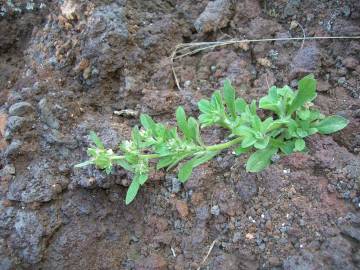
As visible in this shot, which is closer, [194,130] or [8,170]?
[194,130]

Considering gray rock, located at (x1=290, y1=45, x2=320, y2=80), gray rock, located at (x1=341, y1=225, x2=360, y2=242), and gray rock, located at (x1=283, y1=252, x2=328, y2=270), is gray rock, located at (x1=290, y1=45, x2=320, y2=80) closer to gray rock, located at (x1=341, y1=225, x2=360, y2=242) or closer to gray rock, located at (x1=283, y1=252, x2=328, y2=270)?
gray rock, located at (x1=341, y1=225, x2=360, y2=242)

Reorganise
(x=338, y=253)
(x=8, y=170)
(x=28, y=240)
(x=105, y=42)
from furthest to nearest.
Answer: (x=105, y=42) → (x=8, y=170) → (x=28, y=240) → (x=338, y=253)

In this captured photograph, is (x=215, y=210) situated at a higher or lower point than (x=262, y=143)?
lower

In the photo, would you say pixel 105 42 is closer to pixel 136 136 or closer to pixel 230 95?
pixel 136 136

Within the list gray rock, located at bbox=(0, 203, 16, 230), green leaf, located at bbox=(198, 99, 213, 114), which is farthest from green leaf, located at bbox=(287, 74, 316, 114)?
gray rock, located at bbox=(0, 203, 16, 230)

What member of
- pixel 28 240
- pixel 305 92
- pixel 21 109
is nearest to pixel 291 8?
pixel 305 92
